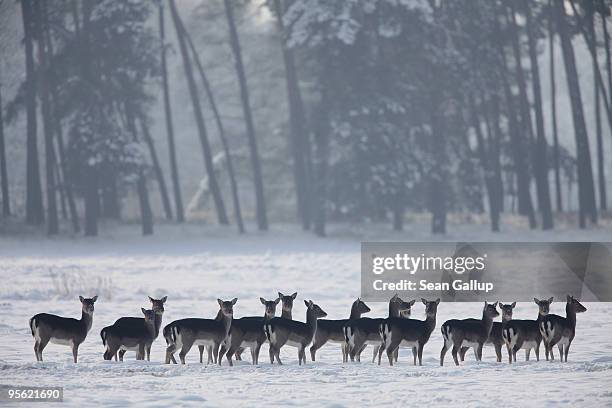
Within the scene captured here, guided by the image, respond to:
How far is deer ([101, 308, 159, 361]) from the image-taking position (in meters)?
13.6

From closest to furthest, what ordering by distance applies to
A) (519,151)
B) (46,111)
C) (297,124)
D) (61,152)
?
1. (46,111)
2. (61,152)
3. (519,151)
4. (297,124)

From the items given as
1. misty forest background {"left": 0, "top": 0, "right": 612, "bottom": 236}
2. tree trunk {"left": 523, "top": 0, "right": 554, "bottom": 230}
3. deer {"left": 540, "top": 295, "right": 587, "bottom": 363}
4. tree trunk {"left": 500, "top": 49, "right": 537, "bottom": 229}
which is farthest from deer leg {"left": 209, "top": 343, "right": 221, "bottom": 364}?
tree trunk {"left": 500, "top": 49, "right": 537, "bottom": 229}

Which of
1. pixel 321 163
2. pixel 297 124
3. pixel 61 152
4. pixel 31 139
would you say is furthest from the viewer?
pixel 297 124

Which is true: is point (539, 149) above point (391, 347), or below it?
above

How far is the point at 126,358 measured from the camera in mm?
14789

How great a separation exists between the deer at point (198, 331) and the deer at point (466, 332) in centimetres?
287

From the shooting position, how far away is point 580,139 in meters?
45.7

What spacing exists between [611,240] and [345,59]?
1403cm

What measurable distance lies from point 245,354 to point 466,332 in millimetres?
3625

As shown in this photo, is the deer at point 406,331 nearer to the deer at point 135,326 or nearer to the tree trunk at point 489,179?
the deer at point 135,326

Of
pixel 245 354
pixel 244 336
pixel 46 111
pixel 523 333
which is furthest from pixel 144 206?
pixel 523 333

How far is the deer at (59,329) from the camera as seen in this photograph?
1364 cm

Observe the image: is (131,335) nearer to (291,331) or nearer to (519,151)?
(291,331)

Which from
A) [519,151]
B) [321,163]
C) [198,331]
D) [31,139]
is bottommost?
[198,331]
